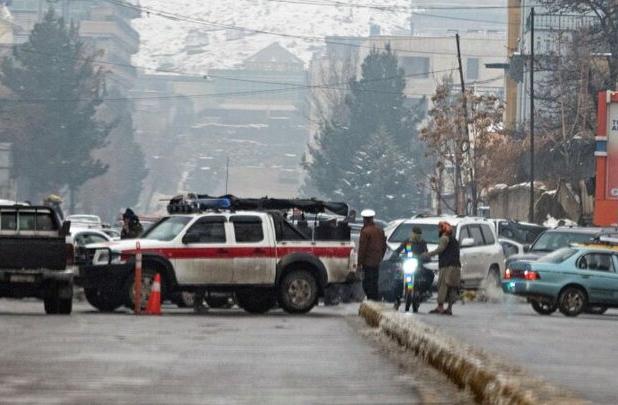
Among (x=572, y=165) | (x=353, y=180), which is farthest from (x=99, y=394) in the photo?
(x=353, y=180)

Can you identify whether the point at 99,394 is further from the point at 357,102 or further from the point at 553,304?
the point at 357,102

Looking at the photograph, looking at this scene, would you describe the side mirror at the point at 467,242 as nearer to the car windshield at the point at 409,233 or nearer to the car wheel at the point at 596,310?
the car windshield at the point at 409,233

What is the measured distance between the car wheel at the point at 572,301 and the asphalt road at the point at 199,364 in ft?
31.0

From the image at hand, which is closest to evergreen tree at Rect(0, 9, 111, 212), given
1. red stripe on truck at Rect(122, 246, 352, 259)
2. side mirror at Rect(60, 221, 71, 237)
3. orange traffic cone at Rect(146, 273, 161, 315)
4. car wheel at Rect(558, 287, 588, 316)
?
car wheel at Rect(558, 287, 588, 316)

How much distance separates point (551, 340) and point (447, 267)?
8.18m

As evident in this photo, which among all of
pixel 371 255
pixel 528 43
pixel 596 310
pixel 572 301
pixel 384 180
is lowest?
pixel 596 310

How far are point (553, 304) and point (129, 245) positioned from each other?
29.3ft

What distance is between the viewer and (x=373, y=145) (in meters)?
136

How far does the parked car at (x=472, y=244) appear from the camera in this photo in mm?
41094

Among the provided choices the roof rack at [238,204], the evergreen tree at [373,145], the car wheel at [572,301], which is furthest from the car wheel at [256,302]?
the evergreen tree at [373,145]

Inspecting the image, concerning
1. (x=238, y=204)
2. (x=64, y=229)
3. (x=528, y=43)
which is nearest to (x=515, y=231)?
(x=238, y=204)

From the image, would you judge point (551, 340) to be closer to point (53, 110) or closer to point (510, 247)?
point (510, 247)

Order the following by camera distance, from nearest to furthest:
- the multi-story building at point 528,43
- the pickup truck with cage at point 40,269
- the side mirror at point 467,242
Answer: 1. the pickup truck with cage at point 40,269
2. the side mirror at point 467,242
3. the multi-story building at point 528,43

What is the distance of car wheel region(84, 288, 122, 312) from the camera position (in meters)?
31.1
